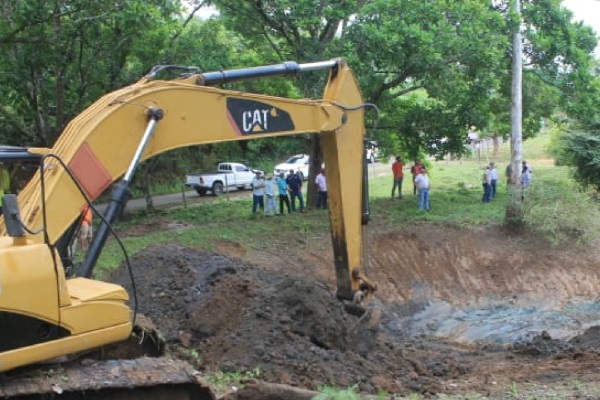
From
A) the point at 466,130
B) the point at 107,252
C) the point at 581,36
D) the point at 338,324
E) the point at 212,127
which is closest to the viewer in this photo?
the point at 212,127

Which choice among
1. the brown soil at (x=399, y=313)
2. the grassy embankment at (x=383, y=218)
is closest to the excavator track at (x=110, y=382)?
the brown soil at (x=399, y=313)

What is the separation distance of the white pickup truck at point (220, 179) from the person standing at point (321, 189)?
9546 mm

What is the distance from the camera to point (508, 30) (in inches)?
741

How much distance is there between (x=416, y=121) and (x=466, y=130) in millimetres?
1476

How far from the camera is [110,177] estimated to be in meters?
6.78

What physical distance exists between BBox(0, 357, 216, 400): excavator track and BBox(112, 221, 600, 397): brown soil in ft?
8.06

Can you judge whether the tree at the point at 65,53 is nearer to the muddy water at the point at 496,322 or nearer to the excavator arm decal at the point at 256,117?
the excavator arm decal at the point at 256,117

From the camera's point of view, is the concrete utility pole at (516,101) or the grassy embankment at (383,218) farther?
the concrete utility pole at (516,101)

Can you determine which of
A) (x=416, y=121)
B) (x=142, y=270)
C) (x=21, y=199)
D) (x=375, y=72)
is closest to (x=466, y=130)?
(x=416, y=121)

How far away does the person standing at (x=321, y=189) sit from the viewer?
2181 centimetres

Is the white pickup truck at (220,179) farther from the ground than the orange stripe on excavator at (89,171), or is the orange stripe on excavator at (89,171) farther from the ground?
the orange stripe on excavator at (89,171)

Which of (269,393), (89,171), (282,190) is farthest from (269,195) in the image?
(89,171)

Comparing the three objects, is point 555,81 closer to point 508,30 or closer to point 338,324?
point 508,30

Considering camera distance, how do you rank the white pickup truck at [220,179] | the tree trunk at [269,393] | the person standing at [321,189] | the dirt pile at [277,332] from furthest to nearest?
the white pickup truck at [220,179] → the person standing at [321,189] → the dirt pile at [277,332] → the tree trunk at [269,393]
